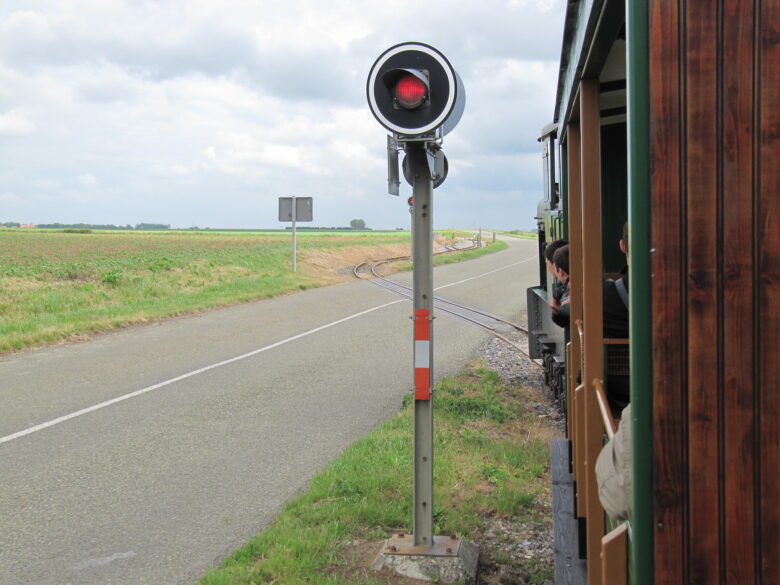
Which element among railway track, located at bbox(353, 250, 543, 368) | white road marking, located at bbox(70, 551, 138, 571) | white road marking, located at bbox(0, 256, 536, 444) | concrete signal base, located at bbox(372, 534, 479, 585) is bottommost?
white road marking, located at bbox(70, 551, 138, 571)

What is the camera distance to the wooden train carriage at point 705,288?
151 centimetres

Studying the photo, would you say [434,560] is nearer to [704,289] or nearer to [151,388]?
[704,289]

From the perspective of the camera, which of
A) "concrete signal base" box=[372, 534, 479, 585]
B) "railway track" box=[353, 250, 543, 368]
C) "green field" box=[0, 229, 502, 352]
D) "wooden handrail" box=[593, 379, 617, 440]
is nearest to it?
"wooden handrail" box=[593, 379, 617, 440]

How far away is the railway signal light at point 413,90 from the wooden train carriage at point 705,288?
2.10 metres

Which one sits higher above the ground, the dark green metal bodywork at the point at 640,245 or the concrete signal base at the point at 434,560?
the dark green metal bodywork at the point at 640,245

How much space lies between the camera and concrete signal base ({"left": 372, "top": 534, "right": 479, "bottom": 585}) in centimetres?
398

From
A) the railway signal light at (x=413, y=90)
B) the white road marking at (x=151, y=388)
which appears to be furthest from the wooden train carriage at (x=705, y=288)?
the white road marking at (x=151, y=388)

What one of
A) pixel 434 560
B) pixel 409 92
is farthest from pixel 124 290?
pixel 409 92

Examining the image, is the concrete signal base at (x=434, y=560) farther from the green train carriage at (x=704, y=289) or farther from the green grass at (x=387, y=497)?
the green train carriage at (x=704, y=289)

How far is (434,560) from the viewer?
4078 millimetres

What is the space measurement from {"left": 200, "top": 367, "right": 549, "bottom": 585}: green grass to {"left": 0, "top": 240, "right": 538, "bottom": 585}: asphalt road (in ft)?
1.08

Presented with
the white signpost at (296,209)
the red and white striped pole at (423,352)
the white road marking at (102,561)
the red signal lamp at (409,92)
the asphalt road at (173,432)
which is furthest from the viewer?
the white signpost at (296,209)

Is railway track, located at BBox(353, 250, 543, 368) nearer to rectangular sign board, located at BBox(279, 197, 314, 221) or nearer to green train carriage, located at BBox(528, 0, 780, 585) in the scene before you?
rectangular sign board, located at BBox(279, 197, 314, 221)

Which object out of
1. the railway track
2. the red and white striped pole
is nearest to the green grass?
the red and white striped pole
